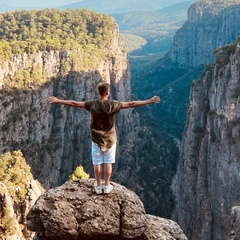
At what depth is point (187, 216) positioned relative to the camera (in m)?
55.2

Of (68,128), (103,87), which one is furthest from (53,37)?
(103,87)

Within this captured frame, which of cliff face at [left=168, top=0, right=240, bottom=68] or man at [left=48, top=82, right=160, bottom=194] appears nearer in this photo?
man at [left=48, top=82, right=160, bottom=194]

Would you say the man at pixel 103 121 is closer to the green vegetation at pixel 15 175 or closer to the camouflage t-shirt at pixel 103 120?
the camouflage t-shirt at pixel 103 120

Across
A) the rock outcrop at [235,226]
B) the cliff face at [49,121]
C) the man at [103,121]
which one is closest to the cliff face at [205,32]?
the cliff face at [49,121]

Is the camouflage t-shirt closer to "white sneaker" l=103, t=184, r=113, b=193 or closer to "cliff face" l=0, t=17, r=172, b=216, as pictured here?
"white sneaker" l=103, t=184, r=113, b=193

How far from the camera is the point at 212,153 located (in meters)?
49.2

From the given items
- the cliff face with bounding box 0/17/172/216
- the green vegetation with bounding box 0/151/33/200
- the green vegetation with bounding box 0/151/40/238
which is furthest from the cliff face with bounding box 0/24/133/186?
the green vegetation with bounding box 0/151/40/238

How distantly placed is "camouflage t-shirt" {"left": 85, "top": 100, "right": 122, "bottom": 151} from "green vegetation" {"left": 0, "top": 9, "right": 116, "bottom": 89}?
155 ft

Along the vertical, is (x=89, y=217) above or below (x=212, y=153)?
above

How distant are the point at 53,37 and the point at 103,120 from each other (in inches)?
2847

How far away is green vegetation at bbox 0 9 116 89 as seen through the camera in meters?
62.1

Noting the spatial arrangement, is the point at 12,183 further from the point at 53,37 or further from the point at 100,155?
the point at 53,37

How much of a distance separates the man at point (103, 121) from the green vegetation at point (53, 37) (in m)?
47.1

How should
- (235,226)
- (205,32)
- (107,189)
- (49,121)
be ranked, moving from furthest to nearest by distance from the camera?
(205,32) → (49,121) → (235,226) → (107,189)
